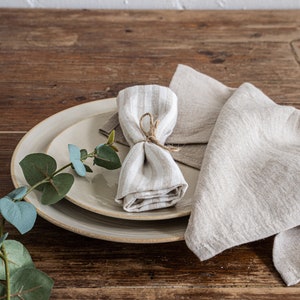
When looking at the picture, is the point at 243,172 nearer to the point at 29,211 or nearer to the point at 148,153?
the point at 148,153

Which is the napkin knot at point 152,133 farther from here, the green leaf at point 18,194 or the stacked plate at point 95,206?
the green leaf at point 18,194

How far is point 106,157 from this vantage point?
73cm

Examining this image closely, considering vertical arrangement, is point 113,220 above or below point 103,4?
above

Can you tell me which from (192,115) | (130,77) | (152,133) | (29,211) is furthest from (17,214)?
(130,77)

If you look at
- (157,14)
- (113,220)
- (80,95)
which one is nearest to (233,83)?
(80,95)

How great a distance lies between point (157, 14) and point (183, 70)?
0.48 m

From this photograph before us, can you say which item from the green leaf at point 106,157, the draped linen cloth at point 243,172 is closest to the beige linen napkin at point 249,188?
the draped linen cloth at point 243,172

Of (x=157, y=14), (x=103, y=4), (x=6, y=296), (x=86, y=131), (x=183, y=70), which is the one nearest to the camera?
(x=6, y=296)

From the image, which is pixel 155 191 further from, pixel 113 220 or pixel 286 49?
pixel 286 49

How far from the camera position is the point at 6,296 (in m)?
0.57

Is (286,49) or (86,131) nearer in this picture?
(86,131)

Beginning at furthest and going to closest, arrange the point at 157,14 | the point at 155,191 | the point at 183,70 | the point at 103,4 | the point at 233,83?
the point at 103,4 < the point at 157,14 < the point at 233,83 < the point at 183,70 < the point at 155,191

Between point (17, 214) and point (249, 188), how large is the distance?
10.2 inches

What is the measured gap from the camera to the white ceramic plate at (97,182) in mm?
665
